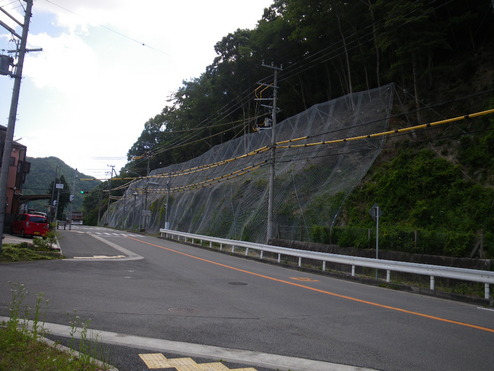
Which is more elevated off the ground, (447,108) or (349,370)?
(447,108)

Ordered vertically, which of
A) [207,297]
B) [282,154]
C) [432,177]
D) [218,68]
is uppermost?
[218,68]

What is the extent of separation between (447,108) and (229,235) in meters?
17.3

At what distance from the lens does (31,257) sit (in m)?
14.0

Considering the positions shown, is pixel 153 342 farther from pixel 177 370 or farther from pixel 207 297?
pixel 207 297

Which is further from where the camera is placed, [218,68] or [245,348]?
[218,68]

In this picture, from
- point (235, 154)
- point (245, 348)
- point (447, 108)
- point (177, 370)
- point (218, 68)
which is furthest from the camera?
point (218, 68)

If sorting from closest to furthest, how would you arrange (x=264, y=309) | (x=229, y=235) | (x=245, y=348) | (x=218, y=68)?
(x=245, y=348) → (x=264, y=309) → (x=229, y=235) → (x=218, y=68)

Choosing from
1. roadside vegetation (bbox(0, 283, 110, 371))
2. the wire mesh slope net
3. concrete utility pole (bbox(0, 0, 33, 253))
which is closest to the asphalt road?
roadside vegetation (bbox(0, 283, 110, 371))

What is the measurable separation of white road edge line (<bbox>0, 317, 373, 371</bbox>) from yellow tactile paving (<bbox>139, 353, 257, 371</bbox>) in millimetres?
217

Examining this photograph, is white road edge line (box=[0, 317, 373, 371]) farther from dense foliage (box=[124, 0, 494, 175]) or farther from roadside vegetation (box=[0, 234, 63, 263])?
dense foliage (box=[124, 0, 494, 175])

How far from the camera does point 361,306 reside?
28.3ft

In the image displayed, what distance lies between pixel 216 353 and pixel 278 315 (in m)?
2.60

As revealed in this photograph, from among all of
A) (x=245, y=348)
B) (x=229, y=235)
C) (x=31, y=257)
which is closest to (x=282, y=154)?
(x=229, y=235)

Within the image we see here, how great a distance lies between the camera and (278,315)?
721 centimetres
